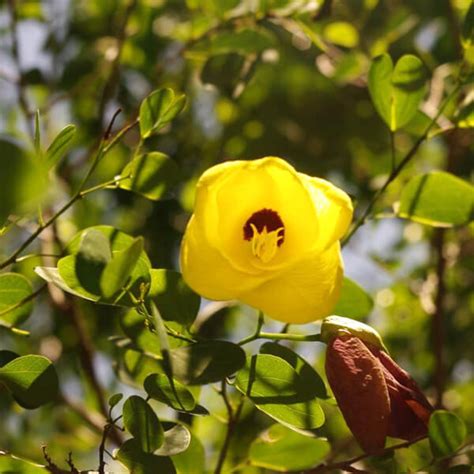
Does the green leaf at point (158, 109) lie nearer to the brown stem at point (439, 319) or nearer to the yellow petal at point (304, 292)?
the yellow petal at point (304, 292)

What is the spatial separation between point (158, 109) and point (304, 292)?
0.99ft

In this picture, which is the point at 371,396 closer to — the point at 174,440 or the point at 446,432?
the point at 446,432

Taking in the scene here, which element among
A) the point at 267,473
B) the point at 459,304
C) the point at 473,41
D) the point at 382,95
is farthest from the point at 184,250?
the point at 459,304

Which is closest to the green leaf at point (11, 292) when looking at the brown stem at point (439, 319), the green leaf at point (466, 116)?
the green leaf at point (466, 116)

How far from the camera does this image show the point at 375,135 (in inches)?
111

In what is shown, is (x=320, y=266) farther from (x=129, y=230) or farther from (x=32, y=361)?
(x=129, y=230)

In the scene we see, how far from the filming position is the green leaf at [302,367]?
112cm

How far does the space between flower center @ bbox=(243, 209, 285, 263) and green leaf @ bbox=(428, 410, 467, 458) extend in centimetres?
29

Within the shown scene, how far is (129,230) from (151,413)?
5.06ft

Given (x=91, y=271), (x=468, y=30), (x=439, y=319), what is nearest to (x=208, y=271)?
(x=91, y=271)

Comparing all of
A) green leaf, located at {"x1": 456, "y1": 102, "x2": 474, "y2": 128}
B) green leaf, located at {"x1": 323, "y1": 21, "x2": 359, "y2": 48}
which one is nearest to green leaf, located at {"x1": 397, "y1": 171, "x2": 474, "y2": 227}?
green leaf, located at {"x1": 456, "y1": 102, "x2": 474, "y2": 128}

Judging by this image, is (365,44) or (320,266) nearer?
(320,266)

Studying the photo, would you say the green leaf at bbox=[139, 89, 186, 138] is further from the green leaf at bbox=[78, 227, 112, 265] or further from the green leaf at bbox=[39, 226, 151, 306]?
the green leaf at bbox=[78, 227, 112, 265]

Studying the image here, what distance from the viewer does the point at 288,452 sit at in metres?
1.47
